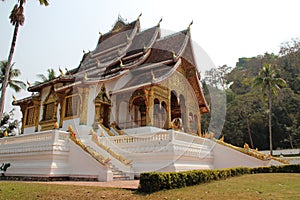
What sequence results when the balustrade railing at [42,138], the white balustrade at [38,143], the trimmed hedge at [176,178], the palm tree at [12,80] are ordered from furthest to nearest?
the palm tree at [12,80] < the balustrade railing at [42,138] < the white balustrade at [38,143] < the trimmed hedge at [176,178]

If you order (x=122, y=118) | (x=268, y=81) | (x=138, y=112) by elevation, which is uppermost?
(x=268, y=81)

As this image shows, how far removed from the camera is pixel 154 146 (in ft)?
35.6

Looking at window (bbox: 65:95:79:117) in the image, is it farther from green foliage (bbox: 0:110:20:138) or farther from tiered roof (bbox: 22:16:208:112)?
green foliage (bbox: 0:110:20:138)

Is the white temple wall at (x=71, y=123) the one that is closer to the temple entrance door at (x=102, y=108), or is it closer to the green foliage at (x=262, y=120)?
the temple entrance door at (x=102, y=108)

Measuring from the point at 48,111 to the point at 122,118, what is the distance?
20.7 ft

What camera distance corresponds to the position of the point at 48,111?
18.7m

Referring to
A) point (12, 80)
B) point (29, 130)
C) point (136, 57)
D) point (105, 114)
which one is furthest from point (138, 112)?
point (12, 80)

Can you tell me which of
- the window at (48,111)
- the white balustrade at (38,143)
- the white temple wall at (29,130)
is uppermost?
the window at (48,111)

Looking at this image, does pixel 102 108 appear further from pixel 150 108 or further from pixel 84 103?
pixel 150 108

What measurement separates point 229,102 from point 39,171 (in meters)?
38.8

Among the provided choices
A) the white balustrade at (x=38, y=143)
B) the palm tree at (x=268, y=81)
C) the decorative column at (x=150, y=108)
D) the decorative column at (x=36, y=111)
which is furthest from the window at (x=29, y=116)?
the palm tree at (x=268, y=81)

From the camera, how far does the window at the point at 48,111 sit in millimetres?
18391

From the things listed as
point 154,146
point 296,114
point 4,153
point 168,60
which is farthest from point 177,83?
point 296,114

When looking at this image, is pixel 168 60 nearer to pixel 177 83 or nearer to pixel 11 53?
pixel 177 83
